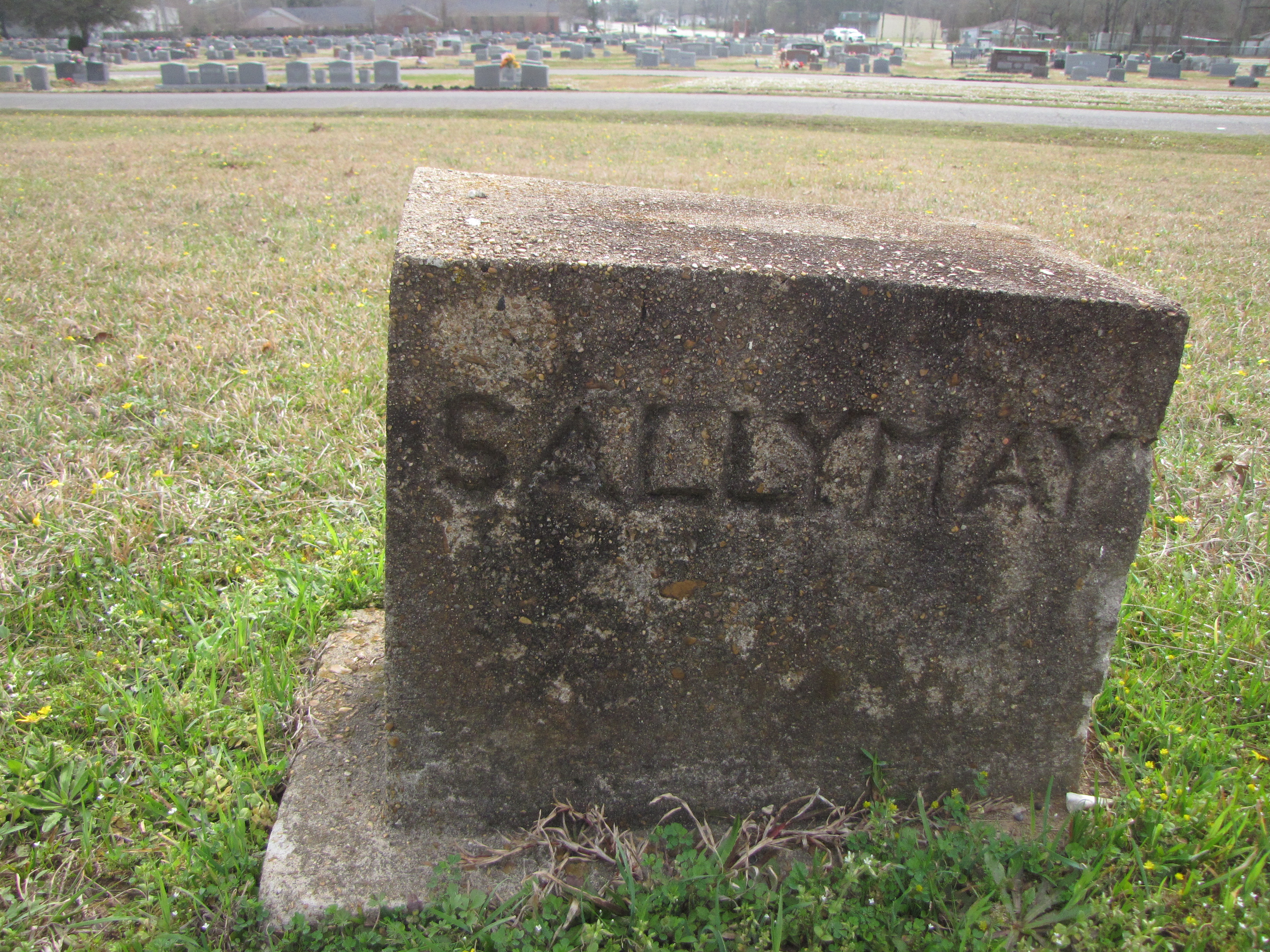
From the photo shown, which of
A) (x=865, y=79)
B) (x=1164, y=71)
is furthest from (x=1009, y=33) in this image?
(x=865, y=79)

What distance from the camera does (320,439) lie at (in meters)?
3.23

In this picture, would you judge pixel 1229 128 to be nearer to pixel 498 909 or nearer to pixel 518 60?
pixel 498 909

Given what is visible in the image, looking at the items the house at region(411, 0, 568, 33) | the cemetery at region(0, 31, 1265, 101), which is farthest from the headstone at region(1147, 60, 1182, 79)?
the house at region(411, 0, 568, 33)

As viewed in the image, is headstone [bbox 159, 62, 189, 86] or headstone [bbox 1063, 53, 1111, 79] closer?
headstone [bbox 159, 62, 189, 86]

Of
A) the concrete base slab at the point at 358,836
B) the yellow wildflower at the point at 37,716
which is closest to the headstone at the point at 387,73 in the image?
the yellow wildflower at the point at 37,716

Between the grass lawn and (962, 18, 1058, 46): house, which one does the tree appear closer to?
the grass lawn

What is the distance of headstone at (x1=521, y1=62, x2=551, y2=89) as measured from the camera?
71.9 ft

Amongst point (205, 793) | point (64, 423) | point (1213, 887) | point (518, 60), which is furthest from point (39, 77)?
point (1213, 887)

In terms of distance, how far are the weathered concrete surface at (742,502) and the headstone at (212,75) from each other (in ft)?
79.8

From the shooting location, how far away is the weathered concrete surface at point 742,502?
4.74 feet

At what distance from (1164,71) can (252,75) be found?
33.4 metres

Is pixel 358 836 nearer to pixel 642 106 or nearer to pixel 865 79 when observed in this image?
pixel 642 106

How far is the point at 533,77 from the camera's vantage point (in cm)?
2200

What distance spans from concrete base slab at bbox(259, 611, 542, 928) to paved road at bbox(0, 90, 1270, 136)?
15930 mm
